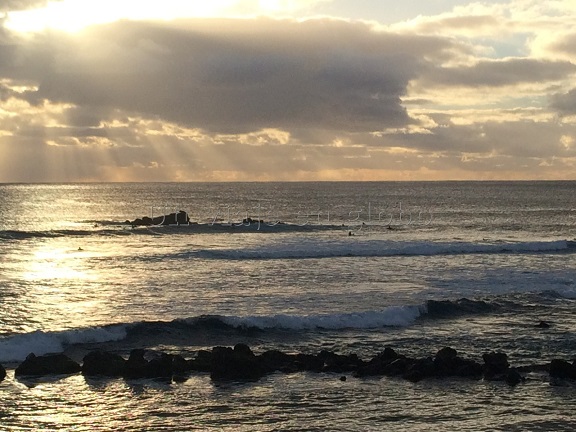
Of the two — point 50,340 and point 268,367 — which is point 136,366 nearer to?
point 268,367

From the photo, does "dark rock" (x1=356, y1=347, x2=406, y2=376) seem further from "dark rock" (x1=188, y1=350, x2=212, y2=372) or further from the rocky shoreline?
"dark rock" (x1=188, y1=350, x2=212, y2=372)

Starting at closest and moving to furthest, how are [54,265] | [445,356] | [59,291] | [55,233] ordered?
[445,356] < [59,291] < [54,265] < [55,233]

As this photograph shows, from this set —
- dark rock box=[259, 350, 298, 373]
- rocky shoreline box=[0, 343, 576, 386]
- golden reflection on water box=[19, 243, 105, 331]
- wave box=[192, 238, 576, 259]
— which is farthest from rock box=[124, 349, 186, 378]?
wave box=[192, 238, 576, 259]

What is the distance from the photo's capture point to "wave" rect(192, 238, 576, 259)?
201 feet

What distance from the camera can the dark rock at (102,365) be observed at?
24.1 m

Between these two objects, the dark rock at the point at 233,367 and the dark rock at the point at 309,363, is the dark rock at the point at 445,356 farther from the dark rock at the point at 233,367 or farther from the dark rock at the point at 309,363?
the dark rock at the point at 233,367

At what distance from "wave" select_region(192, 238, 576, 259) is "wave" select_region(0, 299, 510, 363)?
25.7m

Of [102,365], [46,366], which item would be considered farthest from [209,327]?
[46,366]

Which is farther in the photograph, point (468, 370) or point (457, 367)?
point (457, 367)

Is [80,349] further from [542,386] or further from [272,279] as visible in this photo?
[272,279]

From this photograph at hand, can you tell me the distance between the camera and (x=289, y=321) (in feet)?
107

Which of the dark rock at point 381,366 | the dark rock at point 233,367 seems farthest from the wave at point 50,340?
the dark rock at point 381,366

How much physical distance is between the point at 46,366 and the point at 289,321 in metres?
11.5

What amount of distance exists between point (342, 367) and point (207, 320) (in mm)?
9050
